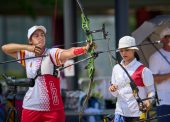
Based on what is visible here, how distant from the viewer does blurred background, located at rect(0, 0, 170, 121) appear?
404 inches

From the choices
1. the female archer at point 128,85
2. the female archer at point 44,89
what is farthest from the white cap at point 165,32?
the female archer at point 44,89

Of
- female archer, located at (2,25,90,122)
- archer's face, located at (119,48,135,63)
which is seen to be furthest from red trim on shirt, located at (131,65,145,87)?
female archer, located at (2,25,90,122)

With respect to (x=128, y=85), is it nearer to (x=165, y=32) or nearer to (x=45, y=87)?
(x=45, y=87)

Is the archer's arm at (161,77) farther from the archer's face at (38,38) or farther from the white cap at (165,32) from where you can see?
the archer's face at (38,38)

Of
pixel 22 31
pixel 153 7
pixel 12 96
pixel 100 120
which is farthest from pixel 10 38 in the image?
pixel 12 96

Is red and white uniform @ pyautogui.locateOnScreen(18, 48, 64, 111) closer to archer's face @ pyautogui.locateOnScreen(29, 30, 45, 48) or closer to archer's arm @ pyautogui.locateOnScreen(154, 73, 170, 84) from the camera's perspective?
archer's face @ pyautogui.locateOnScreen(29, 30, 45, 48)

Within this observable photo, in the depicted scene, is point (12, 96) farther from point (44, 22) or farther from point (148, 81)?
point (44, 22)

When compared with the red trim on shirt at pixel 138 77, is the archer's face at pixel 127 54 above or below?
above

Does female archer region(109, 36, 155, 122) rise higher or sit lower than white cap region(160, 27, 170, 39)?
lower

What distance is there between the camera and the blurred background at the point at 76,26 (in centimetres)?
1025

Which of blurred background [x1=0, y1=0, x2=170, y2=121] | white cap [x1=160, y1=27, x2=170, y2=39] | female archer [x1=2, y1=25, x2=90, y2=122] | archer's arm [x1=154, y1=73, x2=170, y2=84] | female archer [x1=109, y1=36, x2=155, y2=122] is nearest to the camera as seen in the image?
female archer [x1=109, y1=36, x2=155, y2=122]

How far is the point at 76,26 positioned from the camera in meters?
12.2

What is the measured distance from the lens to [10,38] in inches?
1005

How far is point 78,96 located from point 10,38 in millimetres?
15255
